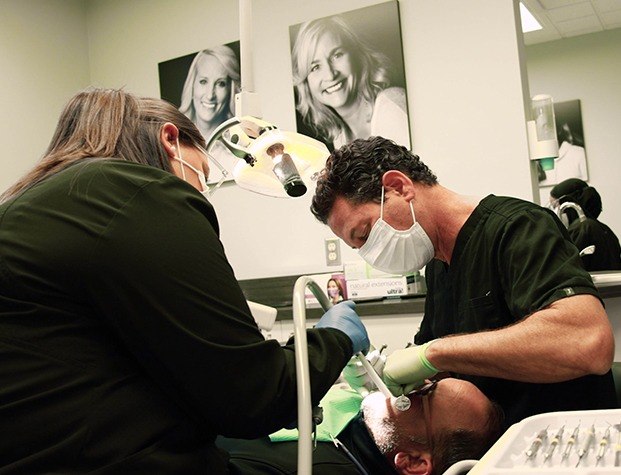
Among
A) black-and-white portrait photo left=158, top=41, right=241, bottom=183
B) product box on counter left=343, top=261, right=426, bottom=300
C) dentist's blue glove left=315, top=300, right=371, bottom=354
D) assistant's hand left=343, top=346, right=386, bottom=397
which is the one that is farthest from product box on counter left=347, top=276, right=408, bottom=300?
dentist's blue glove left=315, top=300, right=371, bottom=354

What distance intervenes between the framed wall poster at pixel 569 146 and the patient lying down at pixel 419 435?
8.81 feet

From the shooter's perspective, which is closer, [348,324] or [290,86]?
[348,324]

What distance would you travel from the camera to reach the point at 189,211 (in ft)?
3.25

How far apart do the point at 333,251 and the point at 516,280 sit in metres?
1.85

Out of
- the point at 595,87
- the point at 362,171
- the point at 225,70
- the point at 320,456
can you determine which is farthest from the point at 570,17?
the point at 320,456

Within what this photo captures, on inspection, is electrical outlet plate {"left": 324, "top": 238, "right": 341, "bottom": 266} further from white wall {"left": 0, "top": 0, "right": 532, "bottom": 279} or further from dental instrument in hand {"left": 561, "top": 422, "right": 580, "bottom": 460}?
dental instrument in hand {"left": 561, "top": 422, "right": 580, "bottom": 460}

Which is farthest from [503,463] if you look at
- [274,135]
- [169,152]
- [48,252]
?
[274,135]

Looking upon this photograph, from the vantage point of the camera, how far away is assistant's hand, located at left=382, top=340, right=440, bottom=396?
145 cm

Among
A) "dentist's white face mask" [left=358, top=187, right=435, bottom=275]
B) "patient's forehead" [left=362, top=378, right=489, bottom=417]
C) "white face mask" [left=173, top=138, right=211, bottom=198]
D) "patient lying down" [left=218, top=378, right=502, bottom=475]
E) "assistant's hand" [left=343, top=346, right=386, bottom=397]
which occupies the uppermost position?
"white face mask" [left=173, top=138, right=211, bottom=198]

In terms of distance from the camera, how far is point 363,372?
1.58 meters

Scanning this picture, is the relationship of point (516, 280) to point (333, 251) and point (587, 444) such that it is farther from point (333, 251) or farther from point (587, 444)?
point (333, 251)

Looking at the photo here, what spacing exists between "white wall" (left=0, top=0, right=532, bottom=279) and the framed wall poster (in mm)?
1090

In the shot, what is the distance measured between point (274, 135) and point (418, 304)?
1605 millimetres

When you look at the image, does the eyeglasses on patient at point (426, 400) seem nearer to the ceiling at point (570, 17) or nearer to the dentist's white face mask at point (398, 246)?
the dentist's white face mask at point (398, 246)
